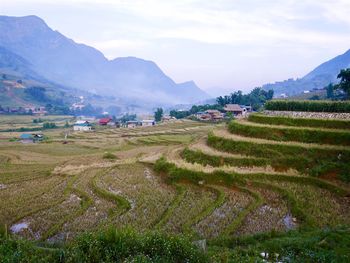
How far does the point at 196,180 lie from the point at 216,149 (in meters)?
4.71

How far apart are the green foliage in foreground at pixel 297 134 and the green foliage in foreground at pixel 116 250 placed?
52.4 feet

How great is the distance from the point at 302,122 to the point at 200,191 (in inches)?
417

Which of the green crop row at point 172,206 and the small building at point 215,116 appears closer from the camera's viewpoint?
the green crop row at point 172,206

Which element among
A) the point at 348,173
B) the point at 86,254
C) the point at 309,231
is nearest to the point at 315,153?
the point at 348,173

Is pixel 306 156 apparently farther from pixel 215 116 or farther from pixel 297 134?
pixel 215 116

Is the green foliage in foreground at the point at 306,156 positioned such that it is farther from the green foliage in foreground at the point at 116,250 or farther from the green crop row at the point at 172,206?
the green foliage in foreground at the point at 116,250

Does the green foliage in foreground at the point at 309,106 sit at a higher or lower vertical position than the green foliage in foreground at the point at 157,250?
higher

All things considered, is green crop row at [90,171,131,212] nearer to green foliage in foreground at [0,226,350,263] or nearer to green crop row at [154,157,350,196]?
green crop row at [154,157,350,196]

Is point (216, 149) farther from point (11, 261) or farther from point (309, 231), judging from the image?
point (11, 261)

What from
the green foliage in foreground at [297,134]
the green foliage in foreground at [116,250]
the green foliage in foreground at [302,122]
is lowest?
the green foliage in foreground at [116,250]

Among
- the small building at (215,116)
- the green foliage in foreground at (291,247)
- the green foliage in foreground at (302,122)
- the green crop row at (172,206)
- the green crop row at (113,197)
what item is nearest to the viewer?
the green foliage in foreground at (291,247)

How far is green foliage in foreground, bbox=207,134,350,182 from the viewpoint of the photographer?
19.9 metres

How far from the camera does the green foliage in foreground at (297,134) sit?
2255 centimetres

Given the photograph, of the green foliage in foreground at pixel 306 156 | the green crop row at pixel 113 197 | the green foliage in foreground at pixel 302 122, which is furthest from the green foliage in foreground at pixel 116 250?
the green foliage in foreground at pixel 302 122
